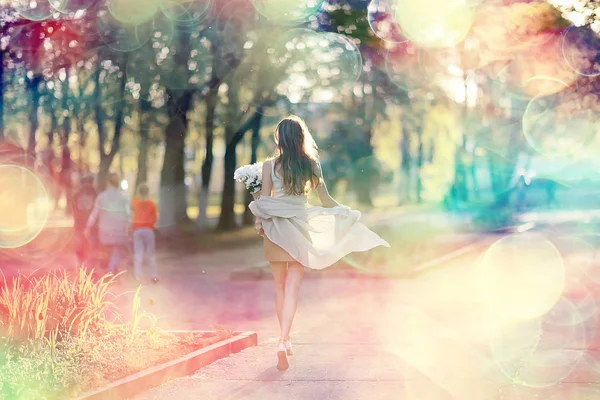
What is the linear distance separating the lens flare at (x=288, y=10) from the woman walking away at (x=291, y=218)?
15818 mm

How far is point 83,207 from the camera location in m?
17.8

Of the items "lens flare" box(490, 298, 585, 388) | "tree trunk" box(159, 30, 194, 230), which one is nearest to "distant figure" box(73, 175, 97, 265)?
"tree trunk" box(159, 30, 194, 230)

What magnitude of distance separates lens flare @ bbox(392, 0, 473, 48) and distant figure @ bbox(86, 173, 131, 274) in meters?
9.69

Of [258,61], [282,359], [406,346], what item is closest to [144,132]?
[258,61]

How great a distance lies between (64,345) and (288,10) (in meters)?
17.7

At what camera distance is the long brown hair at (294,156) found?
26.6 feet

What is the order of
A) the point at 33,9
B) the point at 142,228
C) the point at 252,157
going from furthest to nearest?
the point at 252,157 < the point at 33,9 < the point at 142,228

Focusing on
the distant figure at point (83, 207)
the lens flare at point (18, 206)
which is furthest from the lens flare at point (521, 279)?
the lens flare at point (18, 206)

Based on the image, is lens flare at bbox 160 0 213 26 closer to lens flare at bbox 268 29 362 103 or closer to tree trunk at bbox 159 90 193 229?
lens flare at bbox 268 29 362 103

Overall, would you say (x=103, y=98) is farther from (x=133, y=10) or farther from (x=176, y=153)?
(x=133, y=10)

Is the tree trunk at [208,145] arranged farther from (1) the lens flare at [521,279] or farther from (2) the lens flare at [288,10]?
(1) the lens flare at [521,279]

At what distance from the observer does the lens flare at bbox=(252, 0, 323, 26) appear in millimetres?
23609

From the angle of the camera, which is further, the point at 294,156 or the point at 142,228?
the point at 142,228

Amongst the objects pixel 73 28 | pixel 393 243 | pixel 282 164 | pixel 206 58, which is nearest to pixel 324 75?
pixel 206 58
